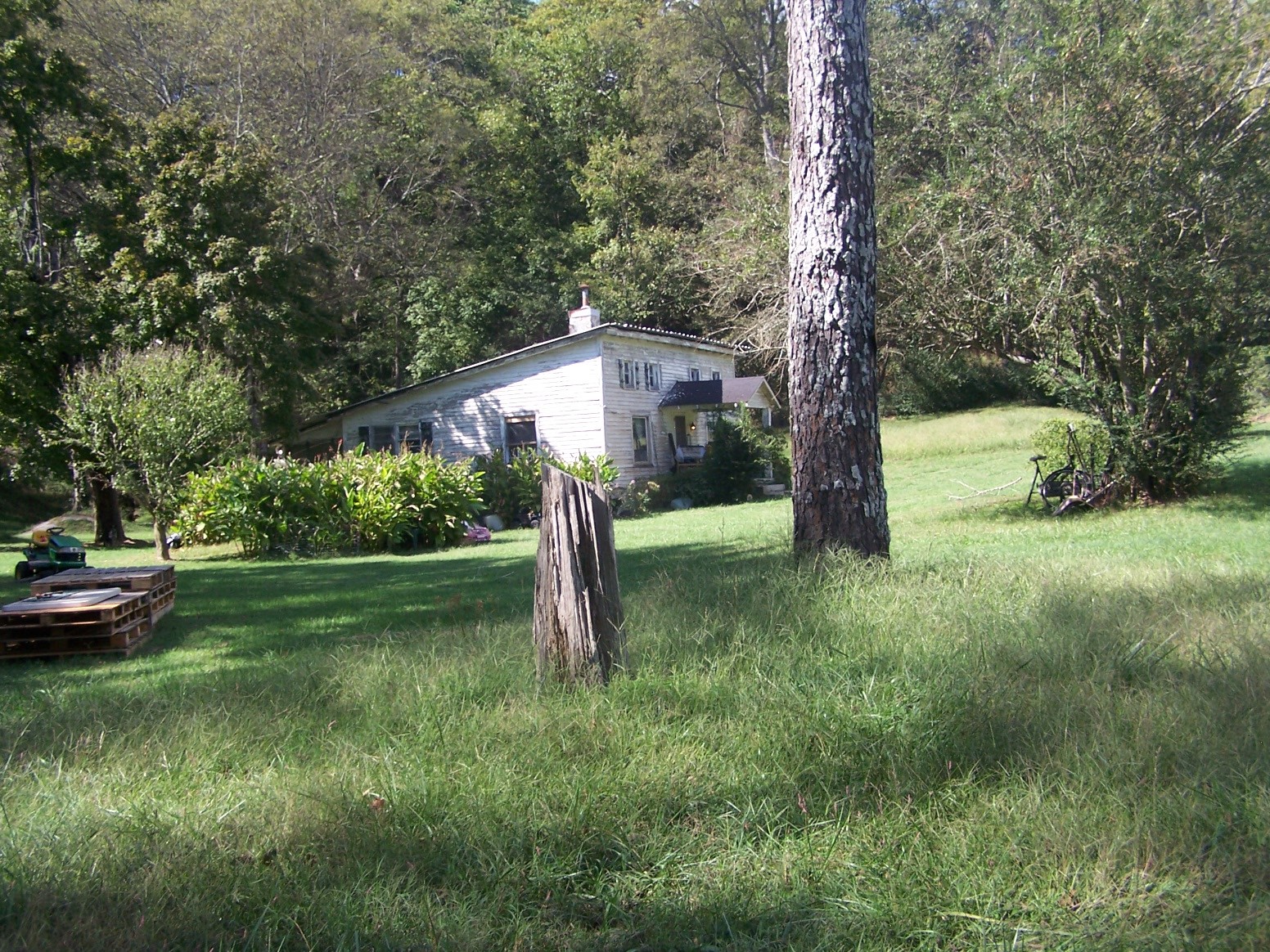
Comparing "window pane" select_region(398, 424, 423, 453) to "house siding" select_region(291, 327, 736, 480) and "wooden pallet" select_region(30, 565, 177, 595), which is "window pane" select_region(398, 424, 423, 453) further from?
"wooden pallet" select_region(30, 565, 177, 595)

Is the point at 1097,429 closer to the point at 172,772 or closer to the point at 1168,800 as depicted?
the point at 1168,800

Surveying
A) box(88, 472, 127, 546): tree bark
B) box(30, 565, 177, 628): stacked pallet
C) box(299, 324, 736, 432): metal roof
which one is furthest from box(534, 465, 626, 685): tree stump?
box(299, 324, 736, 432): metal roof

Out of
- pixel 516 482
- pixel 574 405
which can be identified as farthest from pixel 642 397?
pixel 516 482

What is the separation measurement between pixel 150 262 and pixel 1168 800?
2400 cm

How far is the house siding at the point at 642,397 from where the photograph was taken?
88.4 feet

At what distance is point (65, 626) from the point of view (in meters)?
7.28

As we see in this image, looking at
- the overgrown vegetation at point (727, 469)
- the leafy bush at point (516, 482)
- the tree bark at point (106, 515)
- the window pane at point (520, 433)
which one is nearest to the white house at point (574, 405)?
the window pane at point (520, 433)

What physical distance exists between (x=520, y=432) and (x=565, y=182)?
666 inches

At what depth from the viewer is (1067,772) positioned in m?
3.74

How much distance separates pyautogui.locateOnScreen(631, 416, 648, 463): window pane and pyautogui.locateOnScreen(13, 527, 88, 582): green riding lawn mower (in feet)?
56.1

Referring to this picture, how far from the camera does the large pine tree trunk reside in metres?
7.50

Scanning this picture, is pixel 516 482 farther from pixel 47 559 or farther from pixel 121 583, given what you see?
pixel 121 583

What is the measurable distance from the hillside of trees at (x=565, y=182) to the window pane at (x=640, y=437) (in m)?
4.75

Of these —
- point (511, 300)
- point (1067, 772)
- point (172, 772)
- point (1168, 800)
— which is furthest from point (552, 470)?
point (511, 300)
